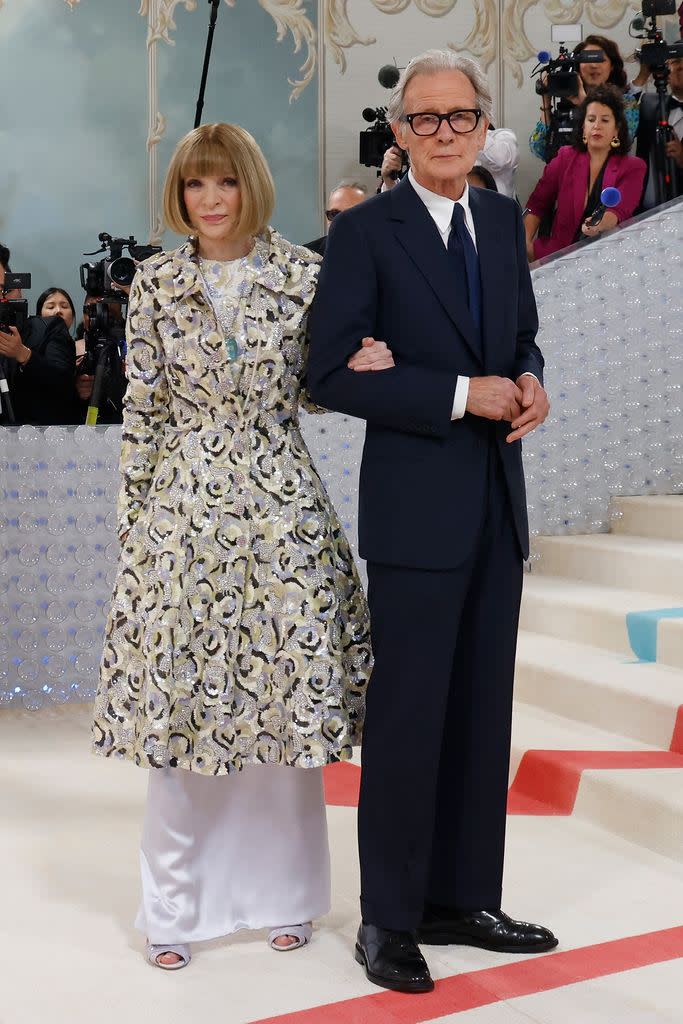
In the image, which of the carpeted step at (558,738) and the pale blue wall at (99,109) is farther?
the pale blue wall at (99,109)

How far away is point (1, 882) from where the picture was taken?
2883 mm

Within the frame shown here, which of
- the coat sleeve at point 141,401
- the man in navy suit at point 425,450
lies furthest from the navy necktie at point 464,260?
the coat sleeve at point 141,401

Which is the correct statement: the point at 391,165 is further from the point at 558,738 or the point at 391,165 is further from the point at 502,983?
the point at 502,983

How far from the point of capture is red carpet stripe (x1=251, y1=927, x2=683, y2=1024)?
2211 millimetres

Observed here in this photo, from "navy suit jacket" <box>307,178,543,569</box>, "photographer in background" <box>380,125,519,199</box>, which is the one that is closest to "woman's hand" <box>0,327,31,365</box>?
"photographer in background" <box>380,125,519,199</box>

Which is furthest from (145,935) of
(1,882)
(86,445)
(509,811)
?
(86,445)

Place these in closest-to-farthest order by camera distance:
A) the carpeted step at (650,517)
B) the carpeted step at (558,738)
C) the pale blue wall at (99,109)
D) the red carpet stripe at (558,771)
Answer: the red carpet stripe at (558,771) < the carpeted step at (558,738) < the carpeted step at (650,517) < the pale blue wall at (99,109)

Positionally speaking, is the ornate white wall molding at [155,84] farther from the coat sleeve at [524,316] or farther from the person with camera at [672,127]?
the coat sleeve at [524,316]

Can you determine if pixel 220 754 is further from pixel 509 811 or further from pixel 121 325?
pixel 121 325

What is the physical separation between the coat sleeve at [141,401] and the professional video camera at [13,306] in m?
2.65

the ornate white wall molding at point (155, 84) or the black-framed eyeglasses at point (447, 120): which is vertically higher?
the ornate white wall molding at point (155, 84)

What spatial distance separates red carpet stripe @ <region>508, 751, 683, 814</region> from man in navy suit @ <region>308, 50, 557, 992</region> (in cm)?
98

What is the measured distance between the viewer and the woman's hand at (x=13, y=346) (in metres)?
4.93

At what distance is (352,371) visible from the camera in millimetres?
2275
